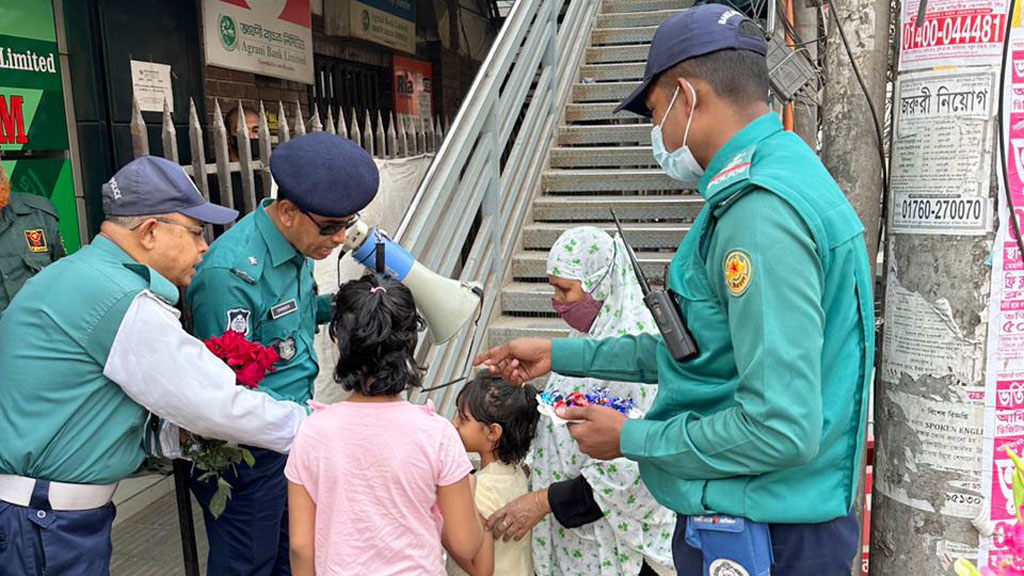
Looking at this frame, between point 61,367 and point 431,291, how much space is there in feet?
3.23

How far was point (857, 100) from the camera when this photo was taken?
6.06ft

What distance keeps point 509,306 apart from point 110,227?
2.70 metres

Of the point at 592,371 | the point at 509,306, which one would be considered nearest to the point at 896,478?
the point at 592,371

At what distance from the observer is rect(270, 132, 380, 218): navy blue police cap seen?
7.14 ft

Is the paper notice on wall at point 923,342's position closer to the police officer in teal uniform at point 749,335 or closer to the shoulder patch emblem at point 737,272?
the police officer in teal uniform at point 749,335

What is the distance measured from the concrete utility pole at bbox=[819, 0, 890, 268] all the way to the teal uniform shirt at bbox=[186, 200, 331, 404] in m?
1.61

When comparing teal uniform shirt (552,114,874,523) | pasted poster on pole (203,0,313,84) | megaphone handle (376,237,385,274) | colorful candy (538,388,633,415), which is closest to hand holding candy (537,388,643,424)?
colorful candy (538,388,633,415)

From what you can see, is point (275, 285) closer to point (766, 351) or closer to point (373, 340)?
point (373, 340)

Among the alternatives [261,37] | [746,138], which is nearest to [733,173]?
[746,138]

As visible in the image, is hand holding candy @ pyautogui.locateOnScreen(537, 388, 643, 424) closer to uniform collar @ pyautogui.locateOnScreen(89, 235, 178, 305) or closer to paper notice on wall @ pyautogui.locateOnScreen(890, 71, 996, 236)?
paper notice on wall @ pyautogui.locateOnScreen(890, 71, 996, 236)

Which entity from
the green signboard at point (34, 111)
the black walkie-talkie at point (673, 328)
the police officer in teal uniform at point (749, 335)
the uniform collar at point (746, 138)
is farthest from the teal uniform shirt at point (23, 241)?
the uniform collar at point (746, 138)

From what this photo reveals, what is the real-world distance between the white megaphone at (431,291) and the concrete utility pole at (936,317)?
117cm

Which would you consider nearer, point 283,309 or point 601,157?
point 283,309

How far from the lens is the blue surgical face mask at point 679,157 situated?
1490 millimetres
